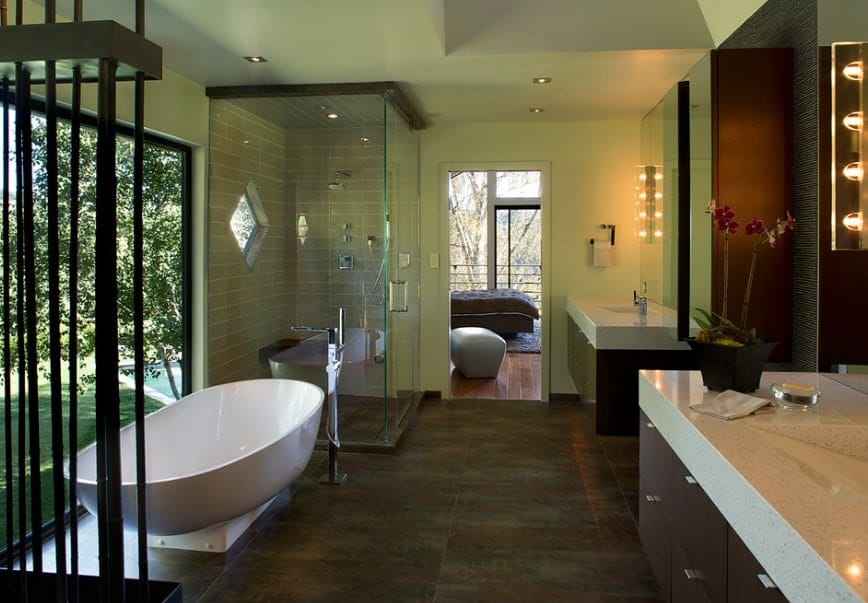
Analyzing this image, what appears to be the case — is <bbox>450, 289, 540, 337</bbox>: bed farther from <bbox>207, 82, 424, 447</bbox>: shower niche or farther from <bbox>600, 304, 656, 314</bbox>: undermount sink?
<bbox>207, 82, 424, 447</bbox>: shower niche

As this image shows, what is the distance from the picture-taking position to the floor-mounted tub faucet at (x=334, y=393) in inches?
143

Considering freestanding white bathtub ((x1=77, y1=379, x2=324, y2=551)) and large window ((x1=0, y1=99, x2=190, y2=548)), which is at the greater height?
large window ((x1=0, y1=99, x2=190, y2=548))

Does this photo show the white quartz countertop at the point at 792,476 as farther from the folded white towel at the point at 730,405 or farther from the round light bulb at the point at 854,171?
the round light bulb at the point at 854,171

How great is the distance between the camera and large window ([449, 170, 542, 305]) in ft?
31.7

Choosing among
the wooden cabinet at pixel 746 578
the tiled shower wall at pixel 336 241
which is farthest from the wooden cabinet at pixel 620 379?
the wooden cabinet at pixel 746 578

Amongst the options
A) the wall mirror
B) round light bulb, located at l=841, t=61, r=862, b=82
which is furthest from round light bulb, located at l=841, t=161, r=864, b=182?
the wall mirror

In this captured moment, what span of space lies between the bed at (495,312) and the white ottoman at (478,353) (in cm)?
171

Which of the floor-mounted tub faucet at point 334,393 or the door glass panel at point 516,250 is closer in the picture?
the floor-mounted tub faucet at point 334,393

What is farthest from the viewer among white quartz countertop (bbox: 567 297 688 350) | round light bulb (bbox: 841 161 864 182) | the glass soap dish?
white quartz countertop (bbox: 567 297 688 350)

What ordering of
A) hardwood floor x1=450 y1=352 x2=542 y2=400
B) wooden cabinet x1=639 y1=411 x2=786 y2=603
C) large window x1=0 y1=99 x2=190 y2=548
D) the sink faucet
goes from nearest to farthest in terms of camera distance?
1. wooden cabinet x1=639 y1=411 x2=786 y2=603
2. large window x1=0 y1=99 x2=190 y2=548
3. the sink faucet
4. hardwood floor x1=450 y1=352 x2=542 y2=400

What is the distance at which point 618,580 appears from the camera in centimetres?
251

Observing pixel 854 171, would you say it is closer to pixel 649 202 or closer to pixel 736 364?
pixel 736 364

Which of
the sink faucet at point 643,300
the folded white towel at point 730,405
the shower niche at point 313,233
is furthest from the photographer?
the sink faucet at point 643,300

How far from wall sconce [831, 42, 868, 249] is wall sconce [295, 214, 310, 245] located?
3.13 meters
